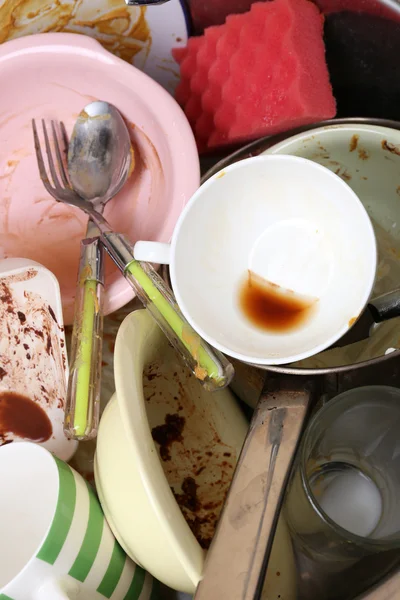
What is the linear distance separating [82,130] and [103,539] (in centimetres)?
42

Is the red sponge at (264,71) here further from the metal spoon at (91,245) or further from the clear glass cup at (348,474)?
the clear glass cup at (348,474)

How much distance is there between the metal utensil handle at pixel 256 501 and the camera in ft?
1.48

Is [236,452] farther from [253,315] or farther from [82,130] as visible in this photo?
[82,130]

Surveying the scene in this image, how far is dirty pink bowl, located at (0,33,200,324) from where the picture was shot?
2.05 ft

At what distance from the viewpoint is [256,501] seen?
0.48m

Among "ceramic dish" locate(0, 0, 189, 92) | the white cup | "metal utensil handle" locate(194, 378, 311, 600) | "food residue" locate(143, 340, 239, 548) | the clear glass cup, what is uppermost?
"ceramic dish" locate(0, 0, 189, 92)

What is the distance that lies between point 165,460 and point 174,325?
0.14m

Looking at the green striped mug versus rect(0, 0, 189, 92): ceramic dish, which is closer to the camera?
the green striped mug

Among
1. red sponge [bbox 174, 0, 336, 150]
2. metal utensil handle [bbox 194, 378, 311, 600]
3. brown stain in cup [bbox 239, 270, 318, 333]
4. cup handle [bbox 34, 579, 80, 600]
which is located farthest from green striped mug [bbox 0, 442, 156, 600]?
red sponge [bbox 174, 0, 336, 150]

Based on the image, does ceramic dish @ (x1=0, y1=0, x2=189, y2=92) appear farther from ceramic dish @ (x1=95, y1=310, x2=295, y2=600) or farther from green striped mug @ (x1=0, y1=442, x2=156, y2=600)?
green striped mug @ (x1=0, y1=442, x2=156, y2=600)

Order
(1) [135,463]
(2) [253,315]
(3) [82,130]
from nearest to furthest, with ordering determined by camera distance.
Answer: (1) [135,463]
(2) [253,315]
(3) [82,130]

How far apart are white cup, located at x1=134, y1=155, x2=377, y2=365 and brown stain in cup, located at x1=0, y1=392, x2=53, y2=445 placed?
0.73 ft

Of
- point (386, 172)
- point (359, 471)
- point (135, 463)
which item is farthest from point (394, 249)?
point (135, 463)

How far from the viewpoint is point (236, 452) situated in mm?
605
